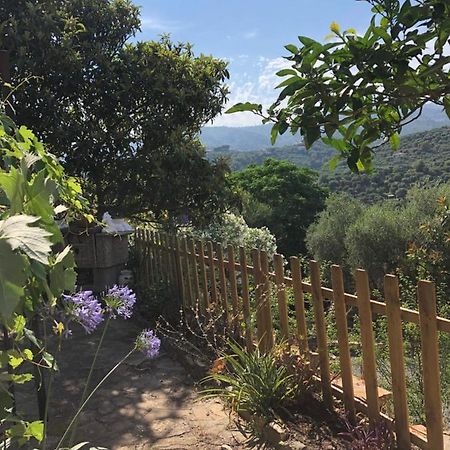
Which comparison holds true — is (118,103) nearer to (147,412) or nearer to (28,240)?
(147,412)

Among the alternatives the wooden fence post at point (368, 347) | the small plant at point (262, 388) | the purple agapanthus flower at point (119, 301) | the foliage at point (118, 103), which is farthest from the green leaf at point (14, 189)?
the foliage at point (118, 103)

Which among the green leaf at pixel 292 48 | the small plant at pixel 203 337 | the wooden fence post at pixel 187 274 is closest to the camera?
the green leaf at pixel 292 48

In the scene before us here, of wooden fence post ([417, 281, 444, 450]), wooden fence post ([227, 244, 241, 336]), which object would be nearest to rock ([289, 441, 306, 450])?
wooden fence post ([417, 281, 444, 450])

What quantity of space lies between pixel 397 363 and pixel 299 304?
97 cm

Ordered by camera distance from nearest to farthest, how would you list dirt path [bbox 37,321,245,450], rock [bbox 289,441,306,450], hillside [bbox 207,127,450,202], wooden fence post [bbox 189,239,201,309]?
rock [bbox 289,441,306,450], dirt path [bbox 37,321,245,450], wooden fence post [bbox 189,239,201,309], hillside [bbox 207,127,450,202]

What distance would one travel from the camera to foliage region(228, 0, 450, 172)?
1212mm

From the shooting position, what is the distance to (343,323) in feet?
10.9

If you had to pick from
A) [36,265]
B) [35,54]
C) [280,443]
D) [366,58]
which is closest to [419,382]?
[280,443]

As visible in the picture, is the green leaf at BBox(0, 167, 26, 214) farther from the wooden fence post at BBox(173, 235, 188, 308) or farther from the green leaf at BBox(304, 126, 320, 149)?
the wooden fence post at BBox(173, 235, 188, 308)

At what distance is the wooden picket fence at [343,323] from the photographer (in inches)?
104

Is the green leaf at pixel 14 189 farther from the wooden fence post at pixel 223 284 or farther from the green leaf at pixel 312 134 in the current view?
the wooden fence post at pixel 223 284

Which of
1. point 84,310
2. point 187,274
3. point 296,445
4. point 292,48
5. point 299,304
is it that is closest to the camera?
point 292,48

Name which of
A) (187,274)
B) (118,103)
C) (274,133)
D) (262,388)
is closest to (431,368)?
(262,388)

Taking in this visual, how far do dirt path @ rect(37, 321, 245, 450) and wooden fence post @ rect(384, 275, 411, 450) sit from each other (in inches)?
39.4
